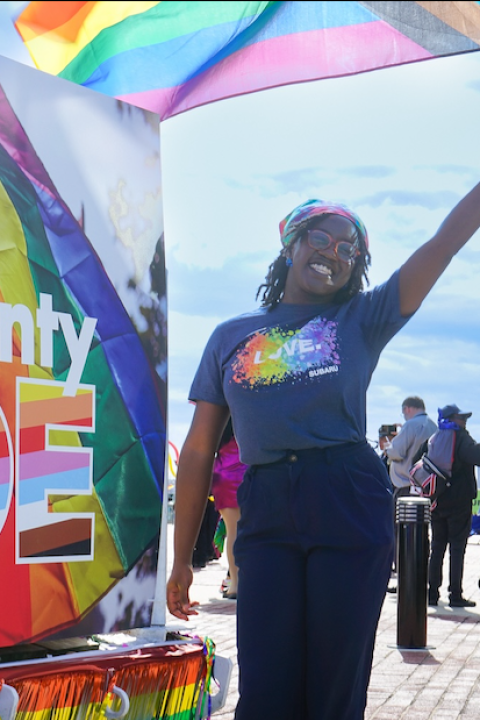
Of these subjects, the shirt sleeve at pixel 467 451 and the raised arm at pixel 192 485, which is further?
the shirt sleeve at pixel 467 451

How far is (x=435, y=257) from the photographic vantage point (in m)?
2.66

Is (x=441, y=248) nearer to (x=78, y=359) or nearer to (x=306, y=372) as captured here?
(x=306, y=372)

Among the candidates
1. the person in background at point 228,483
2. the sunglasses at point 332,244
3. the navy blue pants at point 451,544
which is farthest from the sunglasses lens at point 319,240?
the navy blue pants at point 451,544

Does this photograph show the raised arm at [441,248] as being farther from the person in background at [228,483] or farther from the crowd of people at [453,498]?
the crowd of people at [453,498]

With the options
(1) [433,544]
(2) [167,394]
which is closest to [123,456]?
(2) [167,394]

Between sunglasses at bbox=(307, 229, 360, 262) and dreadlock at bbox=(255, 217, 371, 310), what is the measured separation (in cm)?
6

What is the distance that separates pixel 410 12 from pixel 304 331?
1.37m

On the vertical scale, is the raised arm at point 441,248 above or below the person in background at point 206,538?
above

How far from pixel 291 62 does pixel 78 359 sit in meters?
1.48

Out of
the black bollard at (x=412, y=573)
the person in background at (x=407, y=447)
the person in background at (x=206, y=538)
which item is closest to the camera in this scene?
the black bollard at (x=412, y=573)

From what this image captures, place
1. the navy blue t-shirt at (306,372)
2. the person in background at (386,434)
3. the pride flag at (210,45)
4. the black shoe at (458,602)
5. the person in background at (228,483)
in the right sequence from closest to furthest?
A: the navy blue t-shirt at (306,372) → the pride flag at (210,45) → the person in background at (228,483) → the black shoe at (458,602) → the person in background at (386,434)

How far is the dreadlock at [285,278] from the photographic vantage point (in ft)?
9.62

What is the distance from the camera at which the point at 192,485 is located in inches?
120

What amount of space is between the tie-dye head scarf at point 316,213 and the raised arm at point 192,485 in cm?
62
